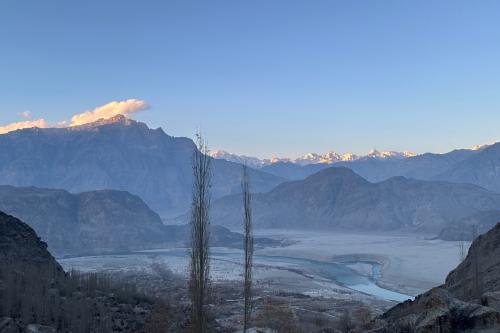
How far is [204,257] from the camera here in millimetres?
23828

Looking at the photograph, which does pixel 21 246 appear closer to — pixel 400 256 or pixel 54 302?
pixel 54 302

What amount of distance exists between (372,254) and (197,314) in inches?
5460

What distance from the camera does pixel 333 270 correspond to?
127 metres

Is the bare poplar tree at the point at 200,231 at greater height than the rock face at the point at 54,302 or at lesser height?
greater

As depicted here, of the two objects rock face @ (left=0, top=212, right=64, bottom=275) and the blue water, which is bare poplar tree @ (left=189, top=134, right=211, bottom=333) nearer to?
rock face @ (left=0, top=212, right=64, bottom=275)

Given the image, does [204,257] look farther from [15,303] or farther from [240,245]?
[240,245]

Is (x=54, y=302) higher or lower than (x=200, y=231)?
lower

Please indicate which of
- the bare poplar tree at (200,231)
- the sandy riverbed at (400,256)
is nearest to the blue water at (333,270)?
the sandy riverbed at (400,256)

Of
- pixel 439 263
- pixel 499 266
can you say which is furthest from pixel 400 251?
pixel 499 266

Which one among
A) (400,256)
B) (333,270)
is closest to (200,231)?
(333,270)

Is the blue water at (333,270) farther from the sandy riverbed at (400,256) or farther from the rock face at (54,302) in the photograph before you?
the rock face at (54,302)

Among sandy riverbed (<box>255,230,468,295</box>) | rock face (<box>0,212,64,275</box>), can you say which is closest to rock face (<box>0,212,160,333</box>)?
rock face (<box>0,212,64,275</box>)

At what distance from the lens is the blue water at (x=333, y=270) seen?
93688 mm

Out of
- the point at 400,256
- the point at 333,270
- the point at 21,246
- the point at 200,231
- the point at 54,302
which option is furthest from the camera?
the point at 400,256
